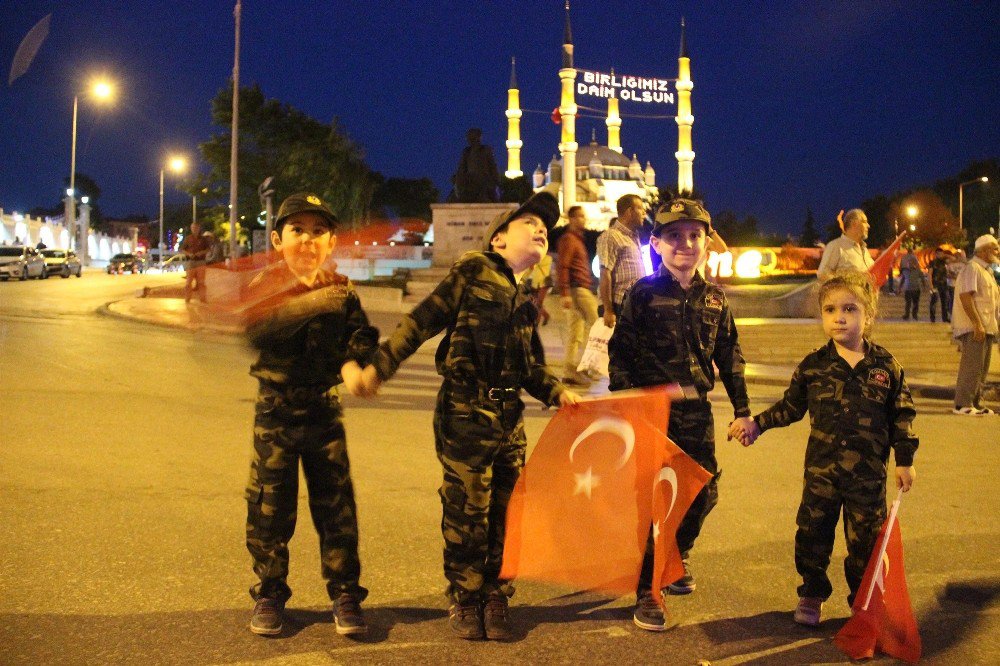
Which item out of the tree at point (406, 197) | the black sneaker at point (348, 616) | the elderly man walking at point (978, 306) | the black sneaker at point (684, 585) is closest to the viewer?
the black sneaker at point (348, 616)

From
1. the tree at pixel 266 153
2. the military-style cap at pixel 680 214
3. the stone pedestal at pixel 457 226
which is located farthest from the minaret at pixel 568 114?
the military-style cap at pixel 680 214

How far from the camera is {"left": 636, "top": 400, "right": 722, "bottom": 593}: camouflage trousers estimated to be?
436 centimetres

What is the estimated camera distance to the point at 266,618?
154 inches

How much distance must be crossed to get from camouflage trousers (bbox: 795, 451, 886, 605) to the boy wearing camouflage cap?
0.41 metres

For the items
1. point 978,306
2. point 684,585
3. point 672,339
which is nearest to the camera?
point 672,339

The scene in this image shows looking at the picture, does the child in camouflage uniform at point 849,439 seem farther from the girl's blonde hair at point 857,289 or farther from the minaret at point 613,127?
the minaret at point 613,127

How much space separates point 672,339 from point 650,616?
115 cm

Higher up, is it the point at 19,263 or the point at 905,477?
the point at 19,263

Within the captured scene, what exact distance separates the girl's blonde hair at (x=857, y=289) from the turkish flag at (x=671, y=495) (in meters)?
0.91

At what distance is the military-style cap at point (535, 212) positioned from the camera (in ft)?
13.4

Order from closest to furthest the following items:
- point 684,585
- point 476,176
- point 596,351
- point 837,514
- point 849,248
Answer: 1. point 837,514
2. point 684,585
3. point 596,351
4. point 849,248
5. point 476,176

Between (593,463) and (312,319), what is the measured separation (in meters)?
1.26

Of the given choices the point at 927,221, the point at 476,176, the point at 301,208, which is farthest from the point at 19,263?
the point at 927,221

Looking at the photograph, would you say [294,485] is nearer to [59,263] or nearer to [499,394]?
[499,394]
